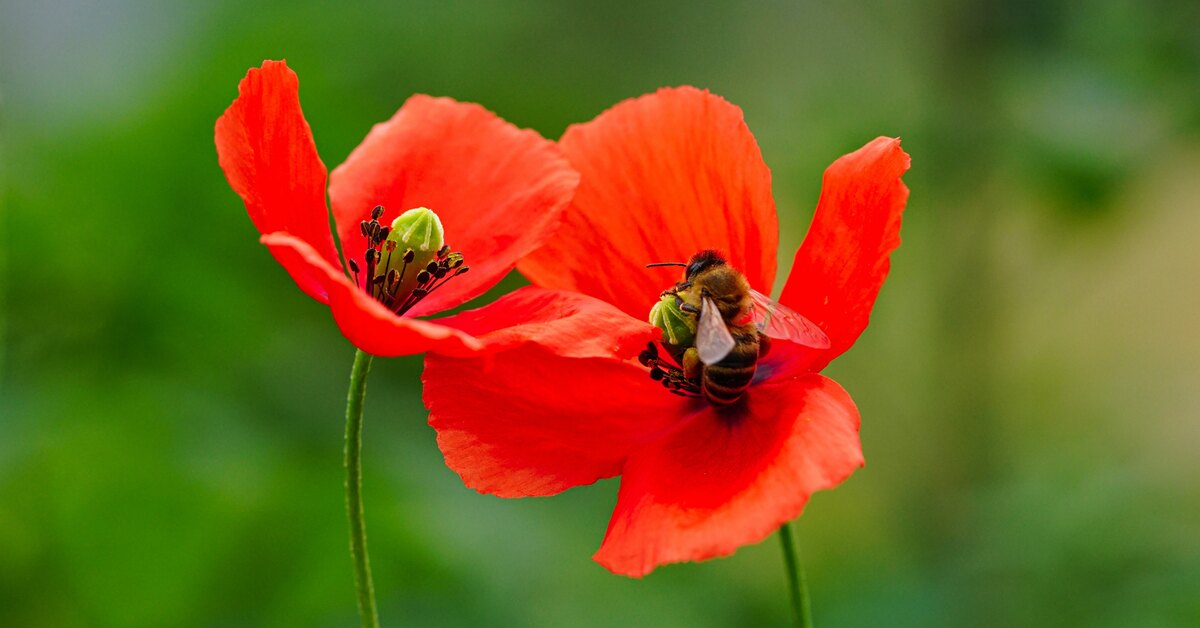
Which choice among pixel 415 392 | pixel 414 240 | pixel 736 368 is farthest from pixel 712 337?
pixel 415 392

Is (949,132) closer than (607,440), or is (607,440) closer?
(607,440)

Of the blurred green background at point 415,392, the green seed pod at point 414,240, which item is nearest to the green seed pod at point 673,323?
the green seed pod at point 414,240

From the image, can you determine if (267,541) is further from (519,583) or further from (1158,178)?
(1158,178)

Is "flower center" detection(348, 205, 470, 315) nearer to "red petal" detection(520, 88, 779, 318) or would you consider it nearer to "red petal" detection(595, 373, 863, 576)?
"red petal" detection(520, 88, 779, 318)

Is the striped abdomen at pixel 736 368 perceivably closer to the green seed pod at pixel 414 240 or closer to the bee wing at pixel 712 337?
the bee wing at pixel 712 337

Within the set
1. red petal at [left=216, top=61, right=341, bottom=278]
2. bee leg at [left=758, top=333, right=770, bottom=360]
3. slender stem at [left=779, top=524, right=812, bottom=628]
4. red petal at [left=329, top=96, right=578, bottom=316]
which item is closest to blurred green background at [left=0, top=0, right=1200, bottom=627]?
bee leg at [left=758, top=333, right=770, bottom=360]

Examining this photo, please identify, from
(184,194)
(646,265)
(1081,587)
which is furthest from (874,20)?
(646,265)
